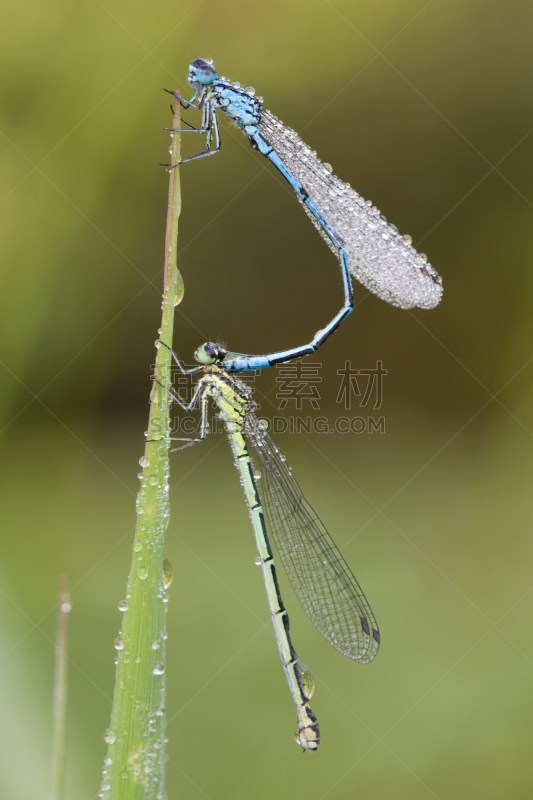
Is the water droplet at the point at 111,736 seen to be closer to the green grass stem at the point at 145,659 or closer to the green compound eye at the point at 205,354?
the green grass stem at the point at 145,659

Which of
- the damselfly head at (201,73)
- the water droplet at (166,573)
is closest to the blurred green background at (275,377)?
the damselfly head at (201,73)

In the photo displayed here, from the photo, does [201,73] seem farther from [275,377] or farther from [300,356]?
[275,377]

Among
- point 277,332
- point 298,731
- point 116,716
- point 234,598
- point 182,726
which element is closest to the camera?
point 116,716

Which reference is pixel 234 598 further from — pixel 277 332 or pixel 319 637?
pixel 277 332


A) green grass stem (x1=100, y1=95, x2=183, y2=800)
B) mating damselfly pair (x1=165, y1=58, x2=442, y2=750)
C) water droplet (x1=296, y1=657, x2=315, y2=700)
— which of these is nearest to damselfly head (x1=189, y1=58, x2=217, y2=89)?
mating damselfly pair (x1=165, y1=58, x2=442, y2=750)

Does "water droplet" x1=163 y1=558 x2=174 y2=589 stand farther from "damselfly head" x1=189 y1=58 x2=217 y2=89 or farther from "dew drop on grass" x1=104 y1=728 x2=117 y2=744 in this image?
"damselfly head" x1=189 y1=58 x2=217 y2=89

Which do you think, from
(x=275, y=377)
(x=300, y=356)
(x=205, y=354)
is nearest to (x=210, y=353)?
(x=205, y=354)

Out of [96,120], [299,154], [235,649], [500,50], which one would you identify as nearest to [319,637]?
[235,649]
